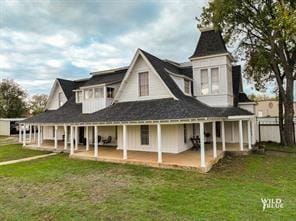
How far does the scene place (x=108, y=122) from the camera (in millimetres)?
13484

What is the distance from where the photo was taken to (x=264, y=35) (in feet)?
59.9

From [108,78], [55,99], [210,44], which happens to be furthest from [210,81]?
[55,99]

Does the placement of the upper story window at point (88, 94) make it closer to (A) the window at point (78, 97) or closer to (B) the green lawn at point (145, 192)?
(A) the window at point (78, 97)

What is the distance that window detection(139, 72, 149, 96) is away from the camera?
15.9 meters

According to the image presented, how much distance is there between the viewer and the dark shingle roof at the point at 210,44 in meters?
17.2

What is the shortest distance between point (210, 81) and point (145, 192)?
11.8 m

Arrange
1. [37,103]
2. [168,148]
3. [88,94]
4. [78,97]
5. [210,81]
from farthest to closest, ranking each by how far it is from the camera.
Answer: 1. [37,103]
2. [78,97]
3. [88,94]
4. [210,81]
5. [168,148]

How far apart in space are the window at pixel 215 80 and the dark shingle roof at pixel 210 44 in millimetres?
1364

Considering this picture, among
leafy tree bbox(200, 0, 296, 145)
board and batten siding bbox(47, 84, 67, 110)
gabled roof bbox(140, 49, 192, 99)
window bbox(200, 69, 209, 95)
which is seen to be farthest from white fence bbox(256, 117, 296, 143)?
board and batten siding bbox(47, 84, 67, 110)

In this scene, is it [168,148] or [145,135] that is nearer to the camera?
[168,148]

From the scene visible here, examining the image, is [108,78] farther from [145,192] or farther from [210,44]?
[145,192]

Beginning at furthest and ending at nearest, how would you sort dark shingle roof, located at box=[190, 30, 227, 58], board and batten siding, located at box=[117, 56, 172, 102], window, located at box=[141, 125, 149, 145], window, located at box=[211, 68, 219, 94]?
dark shingle roof, located at box=[190, 30, 227, 58], window, located at box=[211, 68, 219, 94], window, located at box=[141, 125, 149, 145], board and batten siding, located at box=[117, 56, 172, 102]

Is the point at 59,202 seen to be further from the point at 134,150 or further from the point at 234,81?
the point at 234,81

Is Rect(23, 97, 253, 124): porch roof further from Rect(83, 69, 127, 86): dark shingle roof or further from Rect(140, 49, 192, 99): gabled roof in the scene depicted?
Rect(83, 69, 127, 86): dark shingle roof
